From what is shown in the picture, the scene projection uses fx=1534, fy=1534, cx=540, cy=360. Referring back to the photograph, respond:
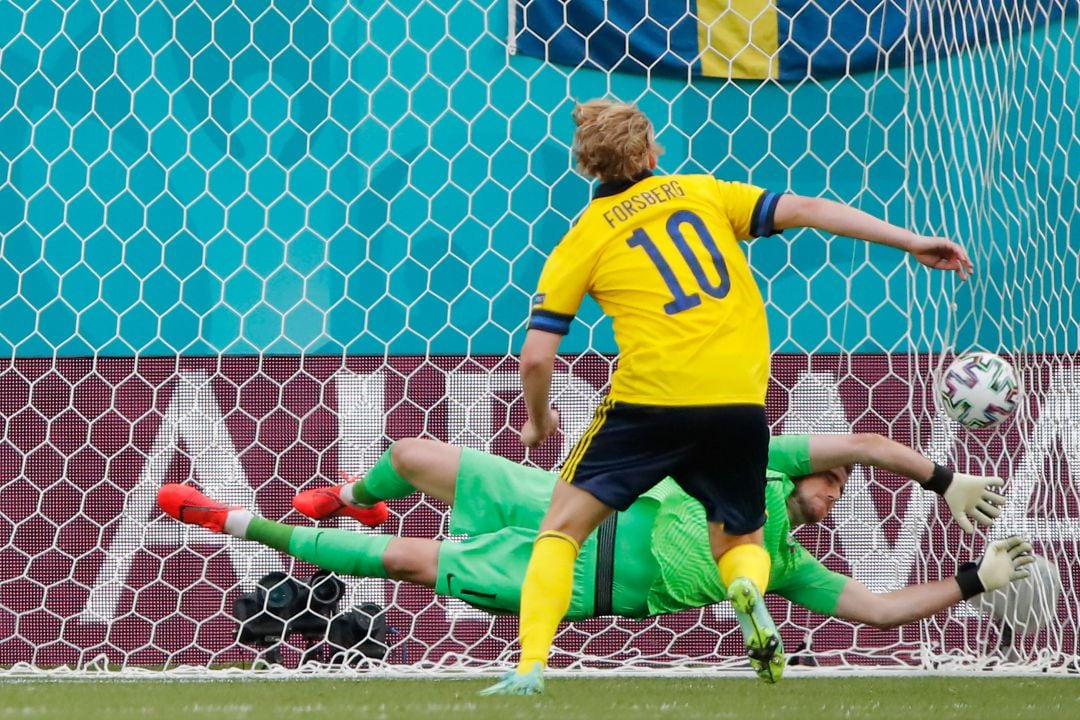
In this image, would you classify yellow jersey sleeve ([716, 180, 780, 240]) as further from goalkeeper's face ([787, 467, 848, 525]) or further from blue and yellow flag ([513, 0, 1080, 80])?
blue and yellow flag ([513, 0, 1080, 80])

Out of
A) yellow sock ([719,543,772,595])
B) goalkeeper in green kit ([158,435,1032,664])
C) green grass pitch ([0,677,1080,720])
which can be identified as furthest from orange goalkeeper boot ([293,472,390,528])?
yellow sock ([719,543,772,595])

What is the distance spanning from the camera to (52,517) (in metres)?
4.31

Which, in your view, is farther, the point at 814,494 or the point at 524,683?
the point at 814,494

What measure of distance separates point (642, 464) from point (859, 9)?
7.73 ft

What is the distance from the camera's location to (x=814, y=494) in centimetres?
350

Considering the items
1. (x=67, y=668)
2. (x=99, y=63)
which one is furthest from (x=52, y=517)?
(x=99, y=63)

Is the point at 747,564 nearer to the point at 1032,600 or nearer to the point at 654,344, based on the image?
the point at 654,344

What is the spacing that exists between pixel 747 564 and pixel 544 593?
1.35ft

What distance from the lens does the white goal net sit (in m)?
4.24

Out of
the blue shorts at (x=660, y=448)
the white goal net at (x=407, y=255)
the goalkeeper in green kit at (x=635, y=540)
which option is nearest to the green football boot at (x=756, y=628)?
the blue shorts at (x=660, y=448)

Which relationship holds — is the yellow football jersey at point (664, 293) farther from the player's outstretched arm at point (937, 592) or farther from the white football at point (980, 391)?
the player's outstretched arm at point (937, 592)

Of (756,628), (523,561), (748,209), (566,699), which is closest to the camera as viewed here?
(756,628)

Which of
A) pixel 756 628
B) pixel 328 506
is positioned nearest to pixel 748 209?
pixel 756 628

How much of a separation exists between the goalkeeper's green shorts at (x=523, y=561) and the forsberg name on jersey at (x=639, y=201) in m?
0.82
